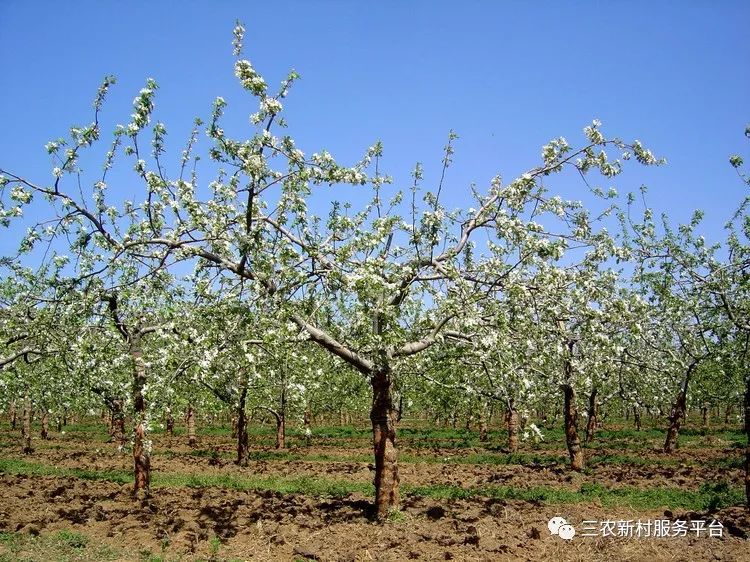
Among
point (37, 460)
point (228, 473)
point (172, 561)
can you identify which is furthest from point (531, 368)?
point (37, 460)

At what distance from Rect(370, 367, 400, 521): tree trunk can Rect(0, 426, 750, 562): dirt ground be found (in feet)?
1.77

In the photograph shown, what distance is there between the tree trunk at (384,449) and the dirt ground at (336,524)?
54 centimetres

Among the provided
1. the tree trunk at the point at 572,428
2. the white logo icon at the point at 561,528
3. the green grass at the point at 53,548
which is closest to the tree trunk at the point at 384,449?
the white logo icon at the point at 561,528

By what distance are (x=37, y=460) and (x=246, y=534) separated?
23.9 metres

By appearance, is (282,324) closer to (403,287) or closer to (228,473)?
(403,287)

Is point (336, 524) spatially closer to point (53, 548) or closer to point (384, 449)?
point (384, 449)

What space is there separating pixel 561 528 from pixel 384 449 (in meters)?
4.49

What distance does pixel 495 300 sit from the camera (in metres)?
13.0

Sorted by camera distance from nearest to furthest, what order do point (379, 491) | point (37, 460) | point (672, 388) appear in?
point (379, 491)
point (37, 460)
point (672, 388)

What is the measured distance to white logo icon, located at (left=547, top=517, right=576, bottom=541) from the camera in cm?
1321

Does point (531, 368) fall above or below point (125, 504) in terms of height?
above

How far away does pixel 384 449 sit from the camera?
47.3 feet

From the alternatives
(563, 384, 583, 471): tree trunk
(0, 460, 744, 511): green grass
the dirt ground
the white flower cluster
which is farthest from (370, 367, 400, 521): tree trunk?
(563, 384, 583, 471): tree trunk

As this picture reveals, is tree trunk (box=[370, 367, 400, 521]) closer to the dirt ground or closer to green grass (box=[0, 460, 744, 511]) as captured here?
the dirt ground
